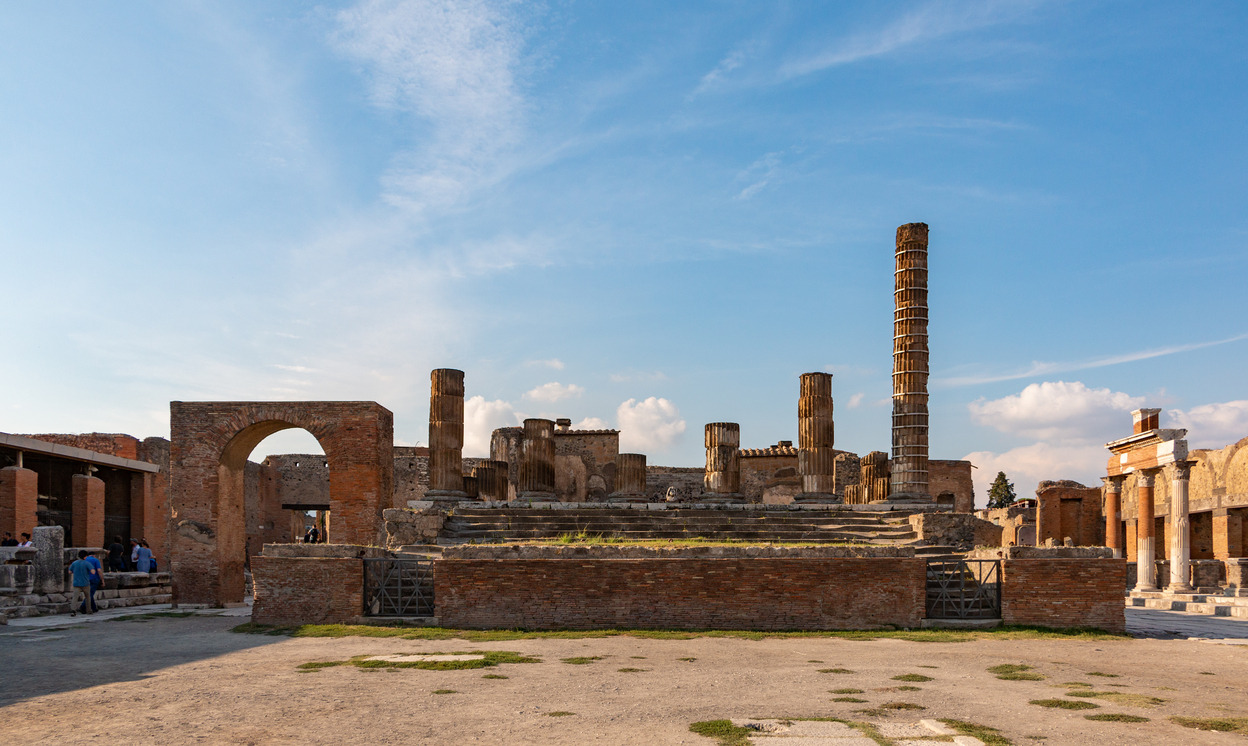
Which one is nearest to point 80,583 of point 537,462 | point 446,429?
point 446,429

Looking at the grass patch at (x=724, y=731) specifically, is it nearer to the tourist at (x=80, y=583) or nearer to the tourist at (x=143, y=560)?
the tourist at (x=80, y=583)

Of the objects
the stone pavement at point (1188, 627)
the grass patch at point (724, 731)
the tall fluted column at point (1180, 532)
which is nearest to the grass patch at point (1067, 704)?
the grass patch at point (724, 731)

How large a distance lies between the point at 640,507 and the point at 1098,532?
19071 mm

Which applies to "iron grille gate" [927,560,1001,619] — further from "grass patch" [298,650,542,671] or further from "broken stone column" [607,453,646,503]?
"broken stone column" [607,453,646,503]

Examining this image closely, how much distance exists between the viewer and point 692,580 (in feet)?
37.2

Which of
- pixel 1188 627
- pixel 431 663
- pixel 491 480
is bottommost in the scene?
pixel 1188 627

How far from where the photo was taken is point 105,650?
9.88m

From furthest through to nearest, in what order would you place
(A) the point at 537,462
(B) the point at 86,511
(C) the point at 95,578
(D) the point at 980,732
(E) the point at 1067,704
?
(B) the point at 86,511 < (A) the point at 537,462 < (C) the point at 95,578 < (E) the point at 1067,704 < (D) the point at 980,732

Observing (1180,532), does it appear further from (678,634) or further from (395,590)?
(395,590)

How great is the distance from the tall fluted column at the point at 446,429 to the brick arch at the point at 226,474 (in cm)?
109

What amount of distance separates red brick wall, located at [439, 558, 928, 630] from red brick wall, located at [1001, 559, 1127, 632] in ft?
0.79

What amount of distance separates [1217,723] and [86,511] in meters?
21.9

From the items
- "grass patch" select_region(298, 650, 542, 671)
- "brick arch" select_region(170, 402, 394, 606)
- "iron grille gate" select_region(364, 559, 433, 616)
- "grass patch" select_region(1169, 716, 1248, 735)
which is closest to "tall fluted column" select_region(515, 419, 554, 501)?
"brick arch" select_region(170, 402, 394, 606)

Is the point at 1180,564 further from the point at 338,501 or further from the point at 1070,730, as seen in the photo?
the point at 338,501
